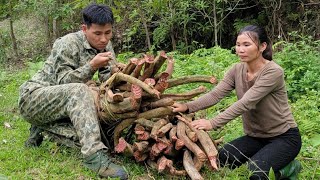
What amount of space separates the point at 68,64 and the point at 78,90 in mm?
384

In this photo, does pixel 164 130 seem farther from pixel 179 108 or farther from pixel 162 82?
pixel 162 82

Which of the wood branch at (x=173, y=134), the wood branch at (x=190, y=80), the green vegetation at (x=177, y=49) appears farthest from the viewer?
the wood branch at (x=190, y=80)

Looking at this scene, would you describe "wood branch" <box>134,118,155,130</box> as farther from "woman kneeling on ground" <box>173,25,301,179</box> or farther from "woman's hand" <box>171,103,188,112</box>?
"woman kneeling on ground" <box>173,25,301,179</box>

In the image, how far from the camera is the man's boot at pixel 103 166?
3.99 metres

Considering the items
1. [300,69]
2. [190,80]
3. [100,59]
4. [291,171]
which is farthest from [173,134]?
[300,69]

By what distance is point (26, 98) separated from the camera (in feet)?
15.6

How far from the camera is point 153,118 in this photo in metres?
4.34

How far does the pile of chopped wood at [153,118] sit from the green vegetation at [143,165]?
215 mm

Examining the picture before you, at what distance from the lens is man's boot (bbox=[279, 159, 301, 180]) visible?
3.95 meters

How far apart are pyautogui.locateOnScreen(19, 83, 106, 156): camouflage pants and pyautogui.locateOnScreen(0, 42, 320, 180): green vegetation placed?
11.7 inches

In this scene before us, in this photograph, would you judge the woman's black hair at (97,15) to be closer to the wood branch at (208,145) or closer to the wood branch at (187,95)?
the wood branch at (187,95)

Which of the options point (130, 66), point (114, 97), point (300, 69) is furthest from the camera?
point (300, 69)

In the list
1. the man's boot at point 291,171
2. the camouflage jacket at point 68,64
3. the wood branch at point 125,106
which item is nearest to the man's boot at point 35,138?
the camouflage jacket at point 68,64

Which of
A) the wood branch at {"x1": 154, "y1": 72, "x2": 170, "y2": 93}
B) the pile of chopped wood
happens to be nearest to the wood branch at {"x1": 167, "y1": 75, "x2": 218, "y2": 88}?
the pile of chopped wood
